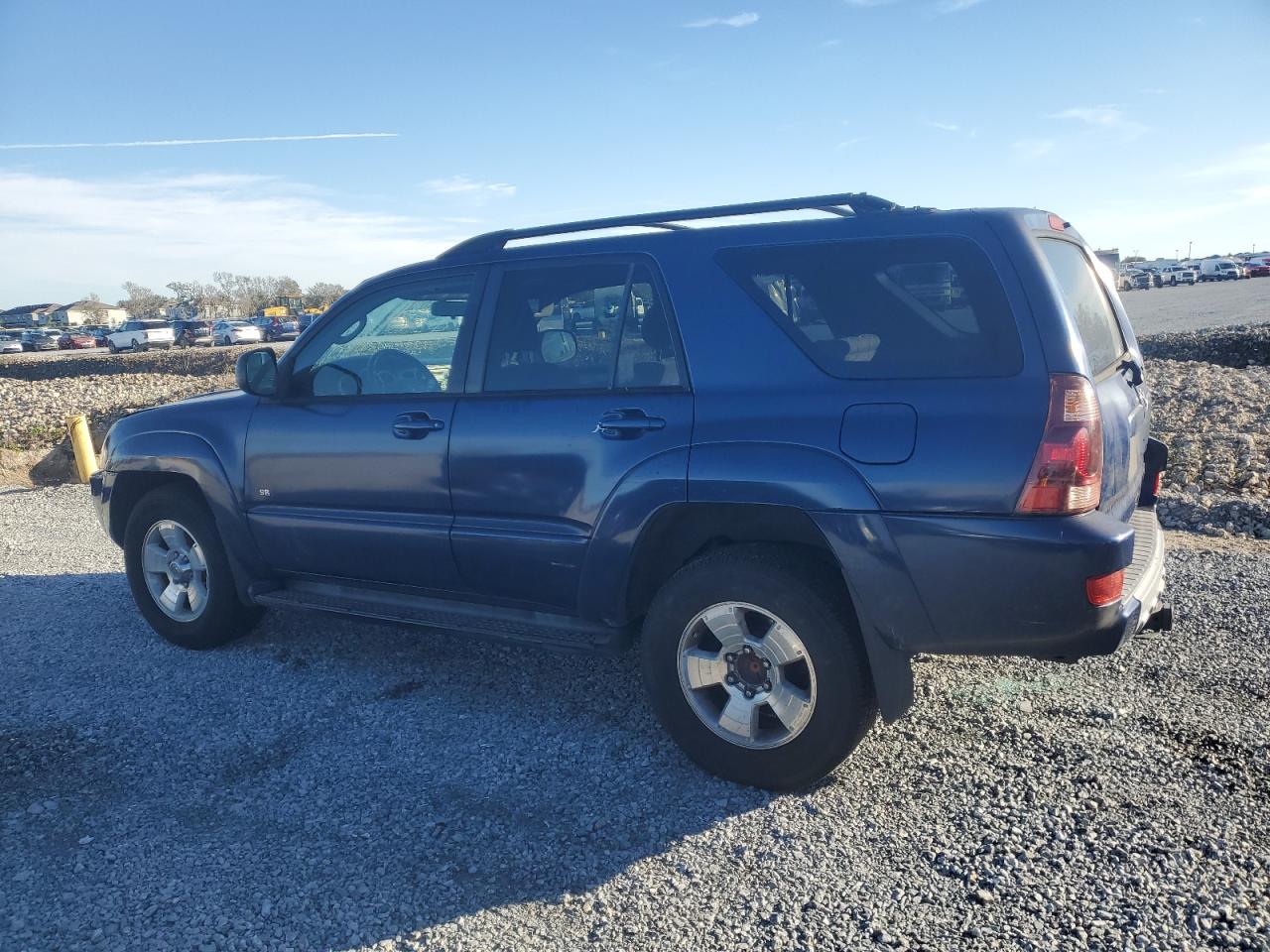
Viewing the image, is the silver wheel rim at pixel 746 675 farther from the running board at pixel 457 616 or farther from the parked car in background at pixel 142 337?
the parked car in background at pixel 142 337

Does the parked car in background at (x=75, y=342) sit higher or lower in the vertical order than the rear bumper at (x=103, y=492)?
higher

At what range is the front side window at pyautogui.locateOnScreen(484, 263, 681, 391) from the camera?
3.76 meters

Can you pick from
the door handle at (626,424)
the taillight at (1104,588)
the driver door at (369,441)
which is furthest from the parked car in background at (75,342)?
the taillight at (1104,588)

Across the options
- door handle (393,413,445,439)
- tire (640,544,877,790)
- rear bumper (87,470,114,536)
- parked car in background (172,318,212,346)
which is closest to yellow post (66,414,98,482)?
rear bumper (87,470,114,536)

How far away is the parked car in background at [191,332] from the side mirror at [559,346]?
53163 millimetres

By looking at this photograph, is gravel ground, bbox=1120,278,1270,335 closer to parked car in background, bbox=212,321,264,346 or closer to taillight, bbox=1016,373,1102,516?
taillight, bbox=1016,373,1102,516

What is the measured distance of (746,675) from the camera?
11.6 feet

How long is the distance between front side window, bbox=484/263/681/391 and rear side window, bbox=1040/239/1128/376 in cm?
137

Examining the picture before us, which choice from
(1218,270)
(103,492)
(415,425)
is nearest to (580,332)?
(415,425)

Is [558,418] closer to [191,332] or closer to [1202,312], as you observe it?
[1202,312]

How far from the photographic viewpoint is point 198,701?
452cm

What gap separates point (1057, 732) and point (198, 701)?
3729 mm

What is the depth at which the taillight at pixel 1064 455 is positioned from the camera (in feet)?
9.77

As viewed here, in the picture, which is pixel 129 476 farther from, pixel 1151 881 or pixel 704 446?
pixel 1151 881
